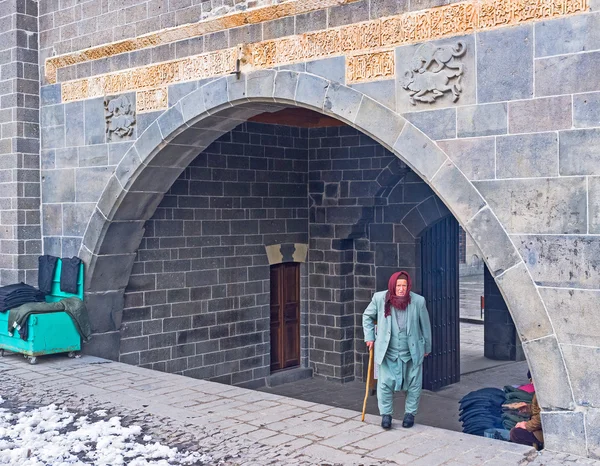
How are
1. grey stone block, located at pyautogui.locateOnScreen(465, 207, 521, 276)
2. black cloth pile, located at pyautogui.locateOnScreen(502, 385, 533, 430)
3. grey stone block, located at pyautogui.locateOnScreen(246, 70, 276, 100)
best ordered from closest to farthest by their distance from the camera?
grey stone block, located at pyautogui.locateOnScreen(465, 207, 521, 276)
black cloth pile, located at pyautogui.locateOnScreen(502, 385, 533, 430)
grey stone block, located at pyautogui.locateOnScreen(246, 70, 276, 100)

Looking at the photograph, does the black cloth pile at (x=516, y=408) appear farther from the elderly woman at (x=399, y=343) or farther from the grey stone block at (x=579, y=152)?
the grey stone block at (x=579, y=152)

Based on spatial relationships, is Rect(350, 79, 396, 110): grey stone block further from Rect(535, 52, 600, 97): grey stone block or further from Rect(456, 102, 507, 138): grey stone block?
Rect(535, 52, 600, 97): grey stone block

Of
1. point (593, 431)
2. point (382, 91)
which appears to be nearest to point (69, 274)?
point (382, 91)

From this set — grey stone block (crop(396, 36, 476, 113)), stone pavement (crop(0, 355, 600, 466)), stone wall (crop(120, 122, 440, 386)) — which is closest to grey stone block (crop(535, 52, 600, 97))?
grey stone block (crop(396, 36, 476, 113))

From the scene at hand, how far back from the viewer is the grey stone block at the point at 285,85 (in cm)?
634

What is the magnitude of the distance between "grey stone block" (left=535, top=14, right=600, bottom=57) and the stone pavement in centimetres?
260

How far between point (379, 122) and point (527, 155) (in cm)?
121

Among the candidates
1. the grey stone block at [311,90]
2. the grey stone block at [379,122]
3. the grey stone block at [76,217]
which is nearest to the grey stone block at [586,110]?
the grey stone block at [379,122]

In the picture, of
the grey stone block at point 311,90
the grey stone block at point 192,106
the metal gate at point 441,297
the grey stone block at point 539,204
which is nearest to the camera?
the grey stone block at point 539,204

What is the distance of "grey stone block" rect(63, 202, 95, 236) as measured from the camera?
8344 mm

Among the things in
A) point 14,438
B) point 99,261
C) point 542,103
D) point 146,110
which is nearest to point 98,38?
point 146,110

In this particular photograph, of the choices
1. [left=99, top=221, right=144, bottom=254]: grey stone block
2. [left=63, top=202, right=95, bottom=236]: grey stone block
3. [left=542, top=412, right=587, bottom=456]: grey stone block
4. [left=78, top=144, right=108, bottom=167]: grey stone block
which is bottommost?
[left=542, top=412, right=587, bottom=456]: grey stone block

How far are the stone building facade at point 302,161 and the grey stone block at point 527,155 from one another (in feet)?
0.04

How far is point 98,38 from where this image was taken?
823cm
